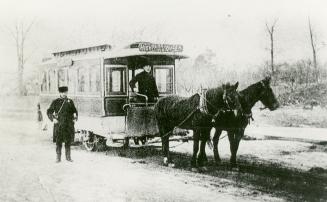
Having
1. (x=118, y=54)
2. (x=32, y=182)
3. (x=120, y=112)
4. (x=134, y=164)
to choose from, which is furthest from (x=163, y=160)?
(x=32, y=182)

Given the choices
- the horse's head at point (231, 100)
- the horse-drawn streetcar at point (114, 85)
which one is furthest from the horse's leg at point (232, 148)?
the horse-drawn streetcar at point (114, 85)

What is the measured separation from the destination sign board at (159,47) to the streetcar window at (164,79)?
2.62 ft

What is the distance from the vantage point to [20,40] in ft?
26.2

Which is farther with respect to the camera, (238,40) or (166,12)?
(238,40)

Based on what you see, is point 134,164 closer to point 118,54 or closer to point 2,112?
point 118,54

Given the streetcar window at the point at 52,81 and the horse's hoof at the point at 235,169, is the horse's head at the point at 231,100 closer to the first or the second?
the horse's hoof at the point at 235,169

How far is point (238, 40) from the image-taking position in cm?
761

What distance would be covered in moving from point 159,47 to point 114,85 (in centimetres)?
121

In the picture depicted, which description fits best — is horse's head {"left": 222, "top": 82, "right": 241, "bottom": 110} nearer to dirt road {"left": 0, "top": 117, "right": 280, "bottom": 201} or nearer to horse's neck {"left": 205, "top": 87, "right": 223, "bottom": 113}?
horse's neck {"left": 205, "top": 87, "right": 223, "bottom": 113}

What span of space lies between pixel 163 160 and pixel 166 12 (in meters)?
2.65

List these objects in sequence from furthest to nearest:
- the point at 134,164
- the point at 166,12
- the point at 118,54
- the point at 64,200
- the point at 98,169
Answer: the point at 118,54
the point at 134,164
the point at 98,169
the point at 166,12
the point at 64,200

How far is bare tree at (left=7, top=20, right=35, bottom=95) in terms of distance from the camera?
24.1 feet

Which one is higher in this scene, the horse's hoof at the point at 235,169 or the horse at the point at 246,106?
the horse at the point at 246,106

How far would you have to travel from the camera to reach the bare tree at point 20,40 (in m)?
7.35
